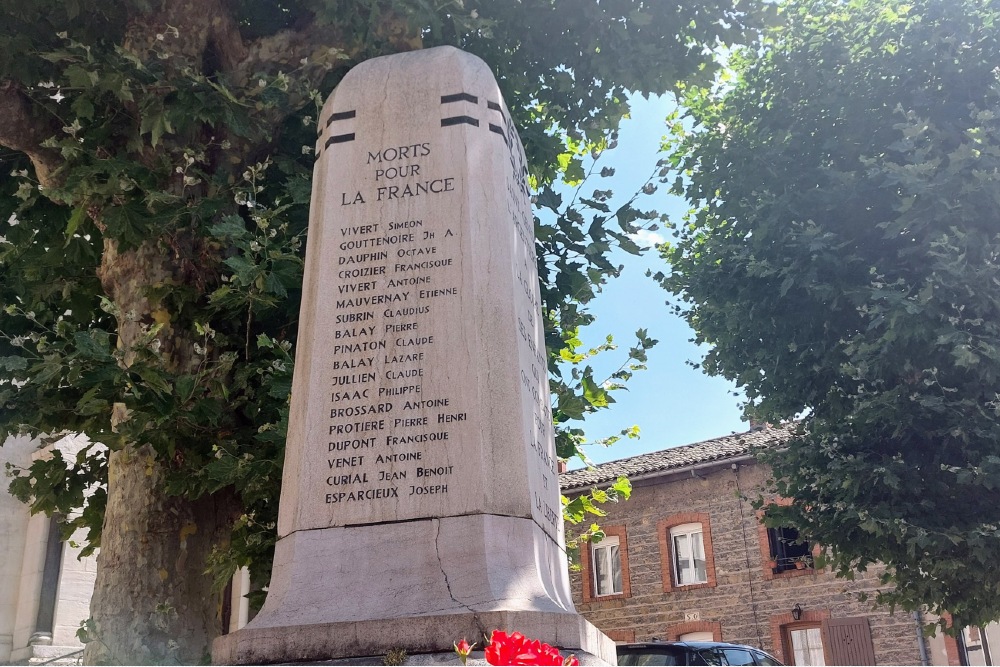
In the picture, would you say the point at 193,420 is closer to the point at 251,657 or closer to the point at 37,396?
the point at 37,396

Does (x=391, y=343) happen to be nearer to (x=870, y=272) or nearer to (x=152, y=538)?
(x=152, y=538)

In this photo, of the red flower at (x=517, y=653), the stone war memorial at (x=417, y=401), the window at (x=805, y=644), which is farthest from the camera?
the window at (x=805, y=644)

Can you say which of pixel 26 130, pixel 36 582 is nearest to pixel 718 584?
pixel 36 582

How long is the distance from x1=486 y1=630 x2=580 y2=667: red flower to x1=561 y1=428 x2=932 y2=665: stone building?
71.6 feet

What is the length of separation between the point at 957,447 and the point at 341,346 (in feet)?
33.5

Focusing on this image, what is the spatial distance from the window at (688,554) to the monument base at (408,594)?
23.6 meters

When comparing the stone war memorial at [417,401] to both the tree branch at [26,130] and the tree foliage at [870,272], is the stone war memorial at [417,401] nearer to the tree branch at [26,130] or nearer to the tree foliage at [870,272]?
the tree branch at [26,130]

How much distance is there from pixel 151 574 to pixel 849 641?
814 inches

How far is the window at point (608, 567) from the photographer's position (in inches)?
1106

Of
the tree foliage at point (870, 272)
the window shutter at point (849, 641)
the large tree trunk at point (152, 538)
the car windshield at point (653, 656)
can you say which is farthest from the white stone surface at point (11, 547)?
the window shutter at point (849, 641)

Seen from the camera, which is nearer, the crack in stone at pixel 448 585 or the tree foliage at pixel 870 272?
the crack in stone at pixel 448 585

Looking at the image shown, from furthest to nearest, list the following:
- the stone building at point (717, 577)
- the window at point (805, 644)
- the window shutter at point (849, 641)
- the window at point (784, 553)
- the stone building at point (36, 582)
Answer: the window at point (784, 553) < the window at point (805, 644) < the stone building at point (717, 577) < the window shutter at point (849, 641) < the stone building at point (36, 582)

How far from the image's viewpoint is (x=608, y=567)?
28438 millimetres

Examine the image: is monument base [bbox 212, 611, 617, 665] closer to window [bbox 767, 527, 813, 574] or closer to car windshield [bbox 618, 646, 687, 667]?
car windshield [bbox 618, 646, 687, 667]
